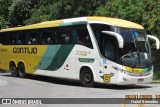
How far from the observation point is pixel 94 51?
18922 mm

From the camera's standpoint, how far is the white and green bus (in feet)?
59.8

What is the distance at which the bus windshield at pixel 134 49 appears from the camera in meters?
18.2

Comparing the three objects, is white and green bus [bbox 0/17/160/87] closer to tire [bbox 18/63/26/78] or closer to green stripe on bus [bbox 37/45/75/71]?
green stripe on bus [bbox 37/45/75/71]

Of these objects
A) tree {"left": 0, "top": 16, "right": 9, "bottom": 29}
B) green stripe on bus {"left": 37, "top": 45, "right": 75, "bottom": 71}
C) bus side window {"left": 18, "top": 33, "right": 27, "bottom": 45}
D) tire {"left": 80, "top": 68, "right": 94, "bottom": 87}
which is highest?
tree {"left": 0, "top": 16, "right": 9, "bottom": 29}

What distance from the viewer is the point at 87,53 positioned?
19312 millimetres

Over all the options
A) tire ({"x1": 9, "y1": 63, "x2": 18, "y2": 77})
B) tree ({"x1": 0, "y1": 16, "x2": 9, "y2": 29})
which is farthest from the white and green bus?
tree ({"x1": 0, "y1": 16, "x2": 9, "y2": 29})

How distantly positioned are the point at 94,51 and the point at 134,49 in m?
1.82

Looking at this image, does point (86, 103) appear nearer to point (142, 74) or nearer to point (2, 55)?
point (142, 74)

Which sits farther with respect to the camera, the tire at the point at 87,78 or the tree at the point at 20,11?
the tree at the point at 20,11

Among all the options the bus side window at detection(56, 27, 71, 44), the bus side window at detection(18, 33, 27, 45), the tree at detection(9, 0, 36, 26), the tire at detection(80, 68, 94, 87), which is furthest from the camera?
the tree at detection(9, 0, 36, 26)

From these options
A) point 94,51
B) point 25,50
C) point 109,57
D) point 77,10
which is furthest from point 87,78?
point 77,10

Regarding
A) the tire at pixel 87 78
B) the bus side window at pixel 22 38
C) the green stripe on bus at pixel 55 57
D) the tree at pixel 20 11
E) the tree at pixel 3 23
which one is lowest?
the tire at pixel 87 78

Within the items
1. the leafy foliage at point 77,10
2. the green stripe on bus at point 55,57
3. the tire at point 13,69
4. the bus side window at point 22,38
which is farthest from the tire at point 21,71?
the leafy foliage at point 77,10

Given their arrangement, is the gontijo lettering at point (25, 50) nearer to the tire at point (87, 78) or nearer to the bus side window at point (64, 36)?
the bus side window at point (64, 36)
